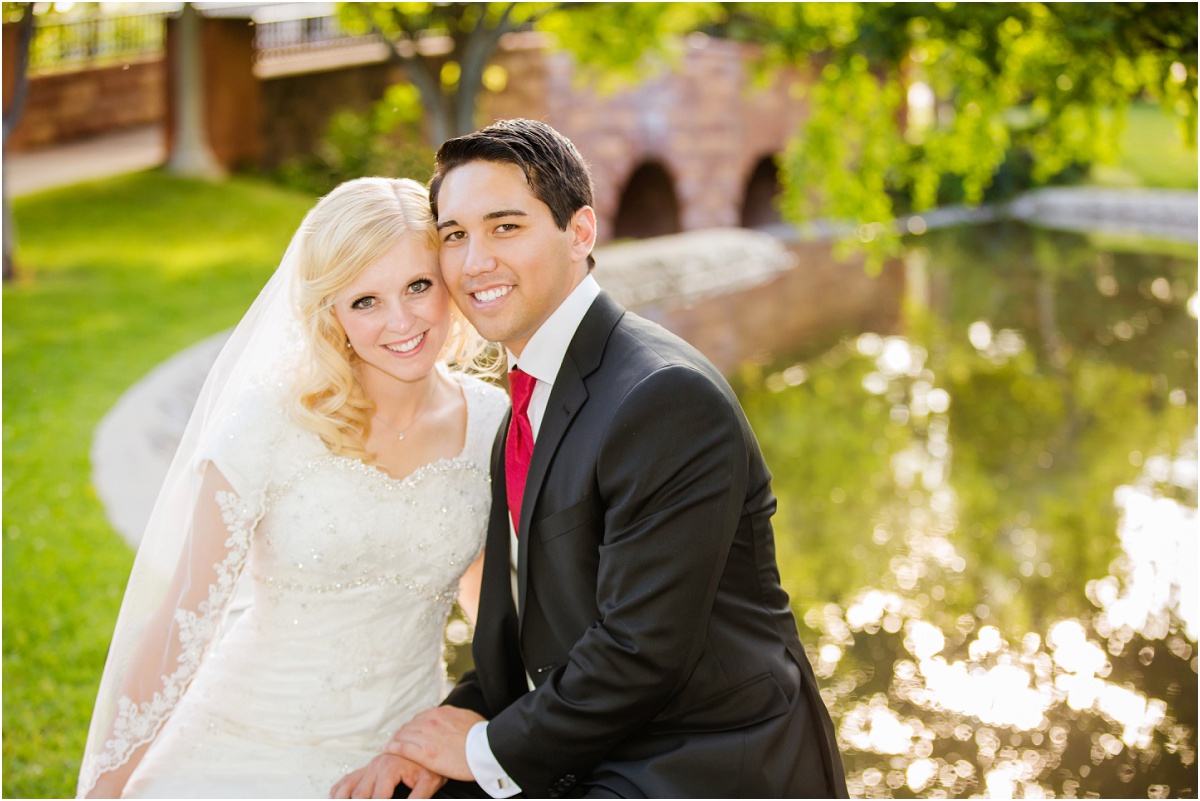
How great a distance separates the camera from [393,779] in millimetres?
2342

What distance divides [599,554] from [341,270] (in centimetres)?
95

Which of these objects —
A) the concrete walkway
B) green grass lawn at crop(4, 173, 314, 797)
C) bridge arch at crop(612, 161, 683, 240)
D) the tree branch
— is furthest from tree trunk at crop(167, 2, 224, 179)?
bridge arch at crop(612, 161, 683, 240)

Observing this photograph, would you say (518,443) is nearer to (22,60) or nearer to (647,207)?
(22,60)

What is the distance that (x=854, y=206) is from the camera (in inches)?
377

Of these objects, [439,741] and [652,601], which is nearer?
[652,601]

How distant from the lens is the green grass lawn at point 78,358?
4.36 meters

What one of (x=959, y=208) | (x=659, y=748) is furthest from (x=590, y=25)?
(x=959, y=208)

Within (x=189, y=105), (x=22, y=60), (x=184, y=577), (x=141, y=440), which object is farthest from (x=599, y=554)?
(x=189, y=105)

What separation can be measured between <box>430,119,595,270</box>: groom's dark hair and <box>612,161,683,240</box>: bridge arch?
68.3ft

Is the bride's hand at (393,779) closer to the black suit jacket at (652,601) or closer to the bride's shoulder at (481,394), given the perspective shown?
the black suit jacket at (652,601)

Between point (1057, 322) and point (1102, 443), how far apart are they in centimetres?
639

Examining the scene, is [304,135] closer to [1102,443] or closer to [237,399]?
[1102,443]

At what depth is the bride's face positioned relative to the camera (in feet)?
8.38

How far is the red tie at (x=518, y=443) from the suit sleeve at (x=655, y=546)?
27 cm
